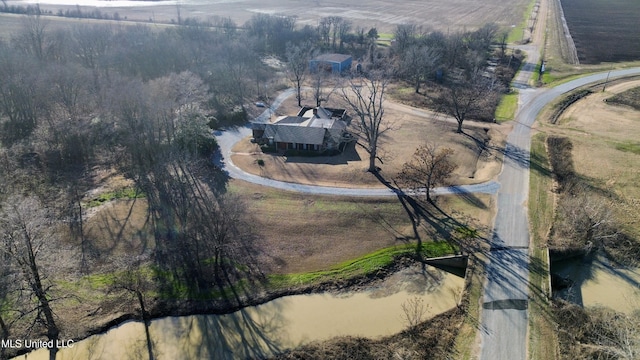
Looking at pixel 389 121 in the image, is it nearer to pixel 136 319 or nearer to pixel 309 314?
pixel 309 314

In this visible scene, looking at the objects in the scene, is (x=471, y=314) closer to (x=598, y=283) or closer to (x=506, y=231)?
(x=506, y=231)

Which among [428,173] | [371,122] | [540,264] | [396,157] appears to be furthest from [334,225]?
[540,264]

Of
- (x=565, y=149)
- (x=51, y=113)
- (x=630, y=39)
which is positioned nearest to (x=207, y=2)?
(x=51, y=113)

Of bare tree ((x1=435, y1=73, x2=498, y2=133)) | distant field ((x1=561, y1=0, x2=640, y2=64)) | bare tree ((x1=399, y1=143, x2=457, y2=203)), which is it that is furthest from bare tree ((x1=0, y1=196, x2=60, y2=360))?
distant field ((x1=561, y1=0, x2=640, y2=64))

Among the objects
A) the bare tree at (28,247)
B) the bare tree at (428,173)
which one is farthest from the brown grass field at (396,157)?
the bare tree at (28,247)

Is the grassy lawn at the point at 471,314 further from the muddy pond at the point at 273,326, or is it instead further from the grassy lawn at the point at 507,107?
the grassy lawn at the point at 507,107

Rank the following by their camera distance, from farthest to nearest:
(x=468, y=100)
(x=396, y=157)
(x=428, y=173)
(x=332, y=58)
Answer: (x=332, y=58), (x=468, y=100), (x=396, y=157), (x=428, y=173)
